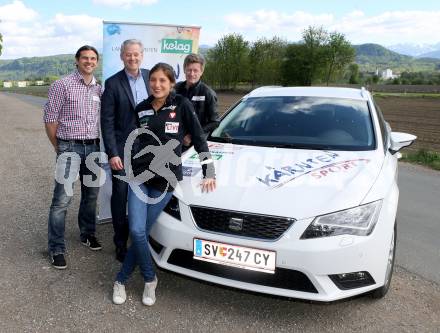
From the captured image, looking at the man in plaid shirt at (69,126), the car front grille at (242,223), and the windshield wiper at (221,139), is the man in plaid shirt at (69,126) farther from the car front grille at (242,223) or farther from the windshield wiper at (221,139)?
the car front grille at (242,223)

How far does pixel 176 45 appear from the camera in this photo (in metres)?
5.16

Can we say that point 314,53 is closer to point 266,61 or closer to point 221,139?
point 266,61

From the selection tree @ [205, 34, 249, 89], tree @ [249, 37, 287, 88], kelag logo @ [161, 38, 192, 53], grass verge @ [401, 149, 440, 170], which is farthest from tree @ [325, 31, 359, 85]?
kelag logo @ [161, 38, 192, 53]

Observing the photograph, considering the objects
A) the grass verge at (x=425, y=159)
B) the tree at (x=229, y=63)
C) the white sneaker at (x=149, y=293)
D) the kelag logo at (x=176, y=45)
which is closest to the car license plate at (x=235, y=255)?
the white sneaker at (x=149, y=293)

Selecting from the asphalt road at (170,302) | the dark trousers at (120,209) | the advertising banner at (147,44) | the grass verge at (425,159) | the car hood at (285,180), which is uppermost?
the advertising banner at (147,44)

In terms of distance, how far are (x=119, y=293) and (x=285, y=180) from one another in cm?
147

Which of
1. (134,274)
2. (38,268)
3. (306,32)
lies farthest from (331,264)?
(306,32)

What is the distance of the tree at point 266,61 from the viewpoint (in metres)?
79.5

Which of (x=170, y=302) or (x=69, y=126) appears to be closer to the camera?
(x=170, y=302)

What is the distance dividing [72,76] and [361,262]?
273 cm

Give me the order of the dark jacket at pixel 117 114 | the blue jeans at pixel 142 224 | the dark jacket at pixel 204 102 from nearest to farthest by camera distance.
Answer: the blue jeans at pixel 142 224
the dark jacket at pixel 117 114
the dark jacket at pixel 204 102

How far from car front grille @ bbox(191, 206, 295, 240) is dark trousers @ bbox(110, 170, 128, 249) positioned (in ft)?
3.23

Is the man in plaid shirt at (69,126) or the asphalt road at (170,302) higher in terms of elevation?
the man in plaid shirt at (69,126)

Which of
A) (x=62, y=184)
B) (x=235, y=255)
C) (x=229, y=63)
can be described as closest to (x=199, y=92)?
(x=62, y=184)
